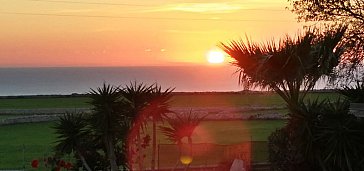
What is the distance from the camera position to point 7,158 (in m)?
20.2

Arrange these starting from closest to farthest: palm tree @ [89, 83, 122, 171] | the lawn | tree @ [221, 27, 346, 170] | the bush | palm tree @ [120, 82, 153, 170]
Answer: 1. palm tree @ [89, 83, 122, 171]
2. palm tree @ [120, 82, 153, 170]
3. the bush
4. tree @ [221, 27, 346, 170]
5. the lawn

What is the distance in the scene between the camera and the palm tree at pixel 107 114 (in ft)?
31.2

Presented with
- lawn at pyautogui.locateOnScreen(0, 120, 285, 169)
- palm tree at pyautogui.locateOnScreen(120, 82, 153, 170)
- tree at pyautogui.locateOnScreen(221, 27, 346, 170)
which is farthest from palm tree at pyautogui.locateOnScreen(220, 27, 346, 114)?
lawn at pyautogui.locateOnScreen(0, 120, 285, 169)

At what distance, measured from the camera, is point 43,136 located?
30.1 metres

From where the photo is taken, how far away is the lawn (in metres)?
20.0

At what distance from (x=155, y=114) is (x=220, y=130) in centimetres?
2231

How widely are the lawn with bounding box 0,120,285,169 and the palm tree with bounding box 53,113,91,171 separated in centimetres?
773

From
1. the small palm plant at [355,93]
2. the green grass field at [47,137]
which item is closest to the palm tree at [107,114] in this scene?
the green grass field at [47,137]

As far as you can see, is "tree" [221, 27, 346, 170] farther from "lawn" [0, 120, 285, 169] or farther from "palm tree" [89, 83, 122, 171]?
"lawn" [0, 120, 285, 169]

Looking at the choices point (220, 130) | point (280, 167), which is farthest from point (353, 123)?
point (220, 130)

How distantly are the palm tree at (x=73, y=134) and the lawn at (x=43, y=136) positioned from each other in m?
7.73

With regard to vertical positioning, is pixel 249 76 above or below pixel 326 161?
above

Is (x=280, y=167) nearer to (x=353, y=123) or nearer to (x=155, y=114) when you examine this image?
(x=353, y=123)

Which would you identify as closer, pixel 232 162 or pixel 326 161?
pixel 326 161
